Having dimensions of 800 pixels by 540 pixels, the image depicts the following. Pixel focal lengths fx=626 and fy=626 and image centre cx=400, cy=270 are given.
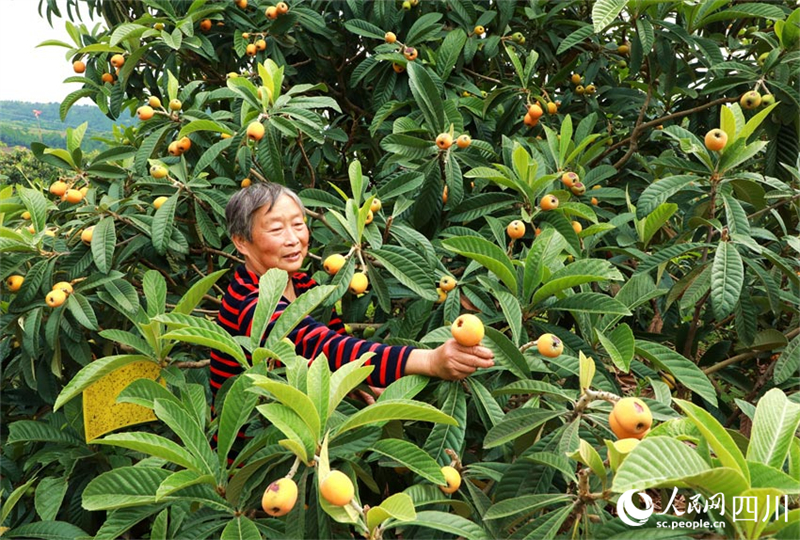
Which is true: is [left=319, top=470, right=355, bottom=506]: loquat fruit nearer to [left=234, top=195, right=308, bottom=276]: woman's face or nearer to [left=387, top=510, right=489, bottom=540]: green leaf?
[left=387, top=510, right=489, bottom=540]: green leaf

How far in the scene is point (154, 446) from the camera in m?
0.97

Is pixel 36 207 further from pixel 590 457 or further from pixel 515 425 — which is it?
pixel 590 457

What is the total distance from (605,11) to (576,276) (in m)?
0.94

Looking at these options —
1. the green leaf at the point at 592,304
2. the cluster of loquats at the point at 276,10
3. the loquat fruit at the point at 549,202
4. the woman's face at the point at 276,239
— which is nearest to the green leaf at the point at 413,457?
the green leaf at the point at 592,304

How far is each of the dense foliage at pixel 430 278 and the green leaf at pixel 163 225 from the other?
2cm

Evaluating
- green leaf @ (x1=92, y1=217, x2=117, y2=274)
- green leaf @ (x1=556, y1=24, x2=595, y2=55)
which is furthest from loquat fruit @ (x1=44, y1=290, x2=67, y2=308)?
green leaf @ (x1=556, y1=24, x2=595, y2=55)

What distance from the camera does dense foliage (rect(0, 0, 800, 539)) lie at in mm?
992

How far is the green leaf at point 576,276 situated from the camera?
123 cm

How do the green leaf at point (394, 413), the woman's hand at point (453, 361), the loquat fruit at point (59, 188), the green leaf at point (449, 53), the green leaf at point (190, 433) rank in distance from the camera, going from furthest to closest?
1. the green leaf at point (449, 53)
2. the loquat fruit at point (59, 188)
3. the woman's hand at point (453, 361)
4. the green leaf at point (190, 433)
5. the green leaf at point (394, 413)

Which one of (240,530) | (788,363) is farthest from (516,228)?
(240,530)

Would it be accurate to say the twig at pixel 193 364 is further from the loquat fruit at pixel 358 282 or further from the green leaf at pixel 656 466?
the green leaf at pixel 656 466

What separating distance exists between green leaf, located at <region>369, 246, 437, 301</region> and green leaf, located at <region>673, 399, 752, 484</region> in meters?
0.70

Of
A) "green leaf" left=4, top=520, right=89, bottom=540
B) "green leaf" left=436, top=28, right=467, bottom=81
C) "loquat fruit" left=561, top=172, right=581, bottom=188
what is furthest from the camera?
"green leaf" left=436, top=28, right=467, bottom=81

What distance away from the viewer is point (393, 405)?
0.95 metres
